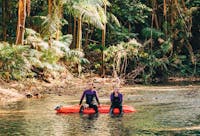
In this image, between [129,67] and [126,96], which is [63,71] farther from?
[126,96]

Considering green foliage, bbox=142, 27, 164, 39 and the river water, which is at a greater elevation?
green foliage, bbox=142, 27, 164, 39

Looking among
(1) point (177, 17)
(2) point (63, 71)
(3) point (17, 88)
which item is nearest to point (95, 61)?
(2) point (63, 71)

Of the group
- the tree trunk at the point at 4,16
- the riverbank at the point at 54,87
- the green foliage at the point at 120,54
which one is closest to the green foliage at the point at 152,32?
the green foliage at the point at 120,54

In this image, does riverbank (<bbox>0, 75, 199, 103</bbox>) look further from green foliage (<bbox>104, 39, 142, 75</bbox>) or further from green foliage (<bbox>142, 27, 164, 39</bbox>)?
green foliage (<bbox>142, 27, 164, 39</bbox>)

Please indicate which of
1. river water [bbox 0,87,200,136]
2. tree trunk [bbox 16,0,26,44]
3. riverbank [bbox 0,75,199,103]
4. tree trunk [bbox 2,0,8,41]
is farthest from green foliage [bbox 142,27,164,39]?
river water [bbox 0,87,200,136]

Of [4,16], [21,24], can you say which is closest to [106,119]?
[21,24]

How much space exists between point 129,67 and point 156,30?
4627 millimetres

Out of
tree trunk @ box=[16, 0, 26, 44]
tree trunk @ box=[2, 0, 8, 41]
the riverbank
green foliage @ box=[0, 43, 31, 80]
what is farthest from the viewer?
tree trunk @ box=[2, 0, 8, 41]

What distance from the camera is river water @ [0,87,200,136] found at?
49.1 feet

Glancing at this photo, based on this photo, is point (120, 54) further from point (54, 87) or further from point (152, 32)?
point (54, 87)

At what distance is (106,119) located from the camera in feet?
58.4

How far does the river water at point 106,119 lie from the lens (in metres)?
15.0

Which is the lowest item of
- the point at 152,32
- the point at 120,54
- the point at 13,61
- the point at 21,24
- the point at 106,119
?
the point at 106,119

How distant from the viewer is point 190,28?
40.7 metres
